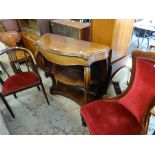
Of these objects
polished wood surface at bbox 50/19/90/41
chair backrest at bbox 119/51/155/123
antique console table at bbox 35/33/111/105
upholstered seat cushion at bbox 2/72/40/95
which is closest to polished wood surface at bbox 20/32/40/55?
polished wood surface at bbox 50/19/90/41

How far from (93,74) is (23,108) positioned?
1.08 meters

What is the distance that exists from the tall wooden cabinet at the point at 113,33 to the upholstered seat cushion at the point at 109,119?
672 mm

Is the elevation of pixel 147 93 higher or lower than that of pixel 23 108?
higher

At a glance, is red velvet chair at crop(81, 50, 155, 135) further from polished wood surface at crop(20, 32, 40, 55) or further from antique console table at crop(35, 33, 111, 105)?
polished wood surface at crop(20, 32, 40, 55)

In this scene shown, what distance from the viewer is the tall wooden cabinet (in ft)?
4.67

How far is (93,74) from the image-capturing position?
6.07ft

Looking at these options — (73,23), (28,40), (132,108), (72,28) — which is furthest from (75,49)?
(28,40)

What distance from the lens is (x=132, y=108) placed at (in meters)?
1.17

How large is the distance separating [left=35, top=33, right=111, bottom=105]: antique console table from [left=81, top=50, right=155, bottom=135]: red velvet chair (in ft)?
1.28

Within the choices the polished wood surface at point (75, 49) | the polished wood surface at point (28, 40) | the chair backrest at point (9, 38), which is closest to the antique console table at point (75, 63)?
the polished wood surface at point (75, 49)

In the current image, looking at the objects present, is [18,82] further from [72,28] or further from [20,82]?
[72,28]
